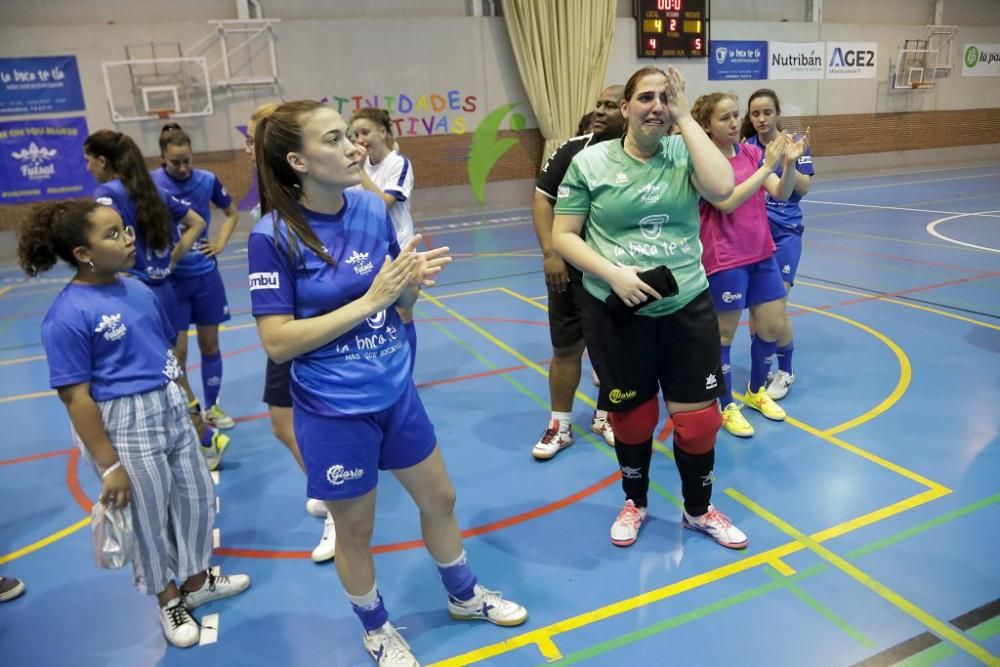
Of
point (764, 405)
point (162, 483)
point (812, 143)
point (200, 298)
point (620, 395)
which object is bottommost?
point (764, 405)

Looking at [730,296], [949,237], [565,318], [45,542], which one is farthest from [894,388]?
[949,237]

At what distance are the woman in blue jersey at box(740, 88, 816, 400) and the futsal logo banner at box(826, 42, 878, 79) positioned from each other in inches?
641

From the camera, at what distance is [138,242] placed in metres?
3.58

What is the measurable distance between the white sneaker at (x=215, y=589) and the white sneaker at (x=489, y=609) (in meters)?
0.98

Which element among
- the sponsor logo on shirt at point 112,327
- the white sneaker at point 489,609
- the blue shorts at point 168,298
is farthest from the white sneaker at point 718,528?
the blue shorts at point 168,298

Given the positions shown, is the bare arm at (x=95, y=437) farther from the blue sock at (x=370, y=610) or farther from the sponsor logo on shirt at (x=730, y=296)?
the sponsor logo on shirt at (x=730, y=296)

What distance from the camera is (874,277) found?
302 inches

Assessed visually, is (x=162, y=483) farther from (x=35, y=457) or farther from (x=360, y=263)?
(x=35, y=457)

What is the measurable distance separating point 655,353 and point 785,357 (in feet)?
7.68

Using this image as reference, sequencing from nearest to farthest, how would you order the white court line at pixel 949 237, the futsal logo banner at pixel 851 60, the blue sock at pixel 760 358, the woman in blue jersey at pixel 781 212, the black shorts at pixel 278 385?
the black shorts at pixel 278 385 → the woman in blue jersey at pixel 781 212 → the blue sock at pixel 760 358 → the white court line at pixel 949 237 → the futsal logo banner at pixel 851 60

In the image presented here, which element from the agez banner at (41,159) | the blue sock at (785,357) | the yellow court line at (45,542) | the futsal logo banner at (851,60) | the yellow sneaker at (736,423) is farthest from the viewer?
the futsal logo banner at (851,60)

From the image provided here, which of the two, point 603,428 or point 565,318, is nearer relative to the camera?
point 565,318

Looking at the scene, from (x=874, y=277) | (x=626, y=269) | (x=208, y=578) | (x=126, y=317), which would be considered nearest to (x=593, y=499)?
(x=626, y=269)

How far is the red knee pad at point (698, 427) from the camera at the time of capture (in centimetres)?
287
